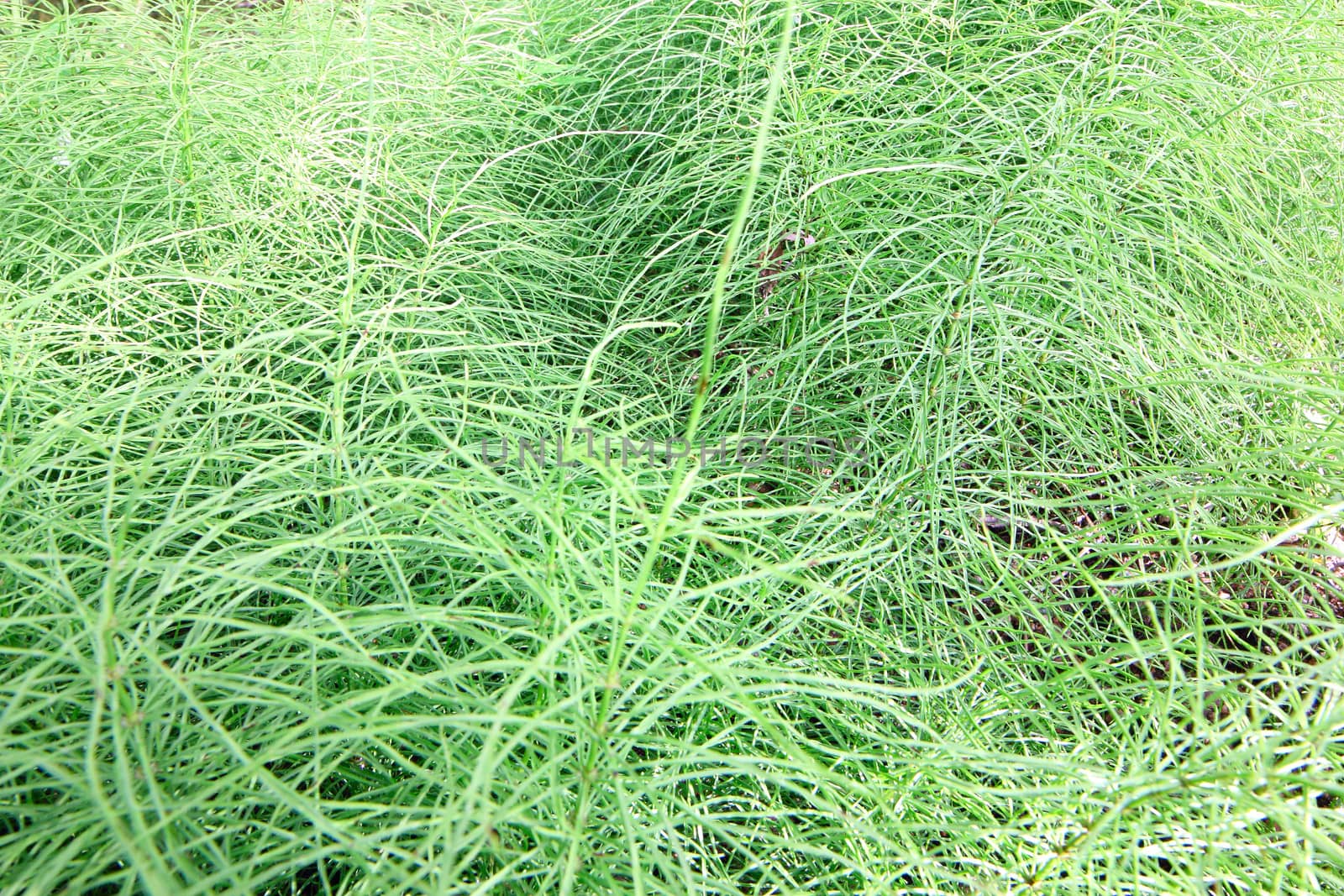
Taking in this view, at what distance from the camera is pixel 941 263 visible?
1.53m

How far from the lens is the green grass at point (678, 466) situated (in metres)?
0.89

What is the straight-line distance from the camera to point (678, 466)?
2.44 ft

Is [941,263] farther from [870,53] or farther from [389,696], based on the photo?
[389,696]

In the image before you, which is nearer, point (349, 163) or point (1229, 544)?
point (1229, 544)

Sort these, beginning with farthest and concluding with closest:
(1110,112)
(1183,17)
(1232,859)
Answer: (1183,17) → (1110,112) → (1232,859)

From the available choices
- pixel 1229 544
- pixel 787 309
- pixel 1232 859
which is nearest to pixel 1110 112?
pixel 787 309

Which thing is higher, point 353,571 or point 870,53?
point 870,53

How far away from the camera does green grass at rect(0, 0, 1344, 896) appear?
2.93 feet

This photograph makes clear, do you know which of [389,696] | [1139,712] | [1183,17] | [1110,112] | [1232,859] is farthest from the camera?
[1183,17]

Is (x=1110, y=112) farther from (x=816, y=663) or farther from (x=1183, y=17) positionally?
(x=816, y=663)

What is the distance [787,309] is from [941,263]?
0.90 ft

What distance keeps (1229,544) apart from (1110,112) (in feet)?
2.19

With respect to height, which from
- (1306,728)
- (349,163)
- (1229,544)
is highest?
(349,163)

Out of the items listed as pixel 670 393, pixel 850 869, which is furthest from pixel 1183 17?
pixel 850 869
